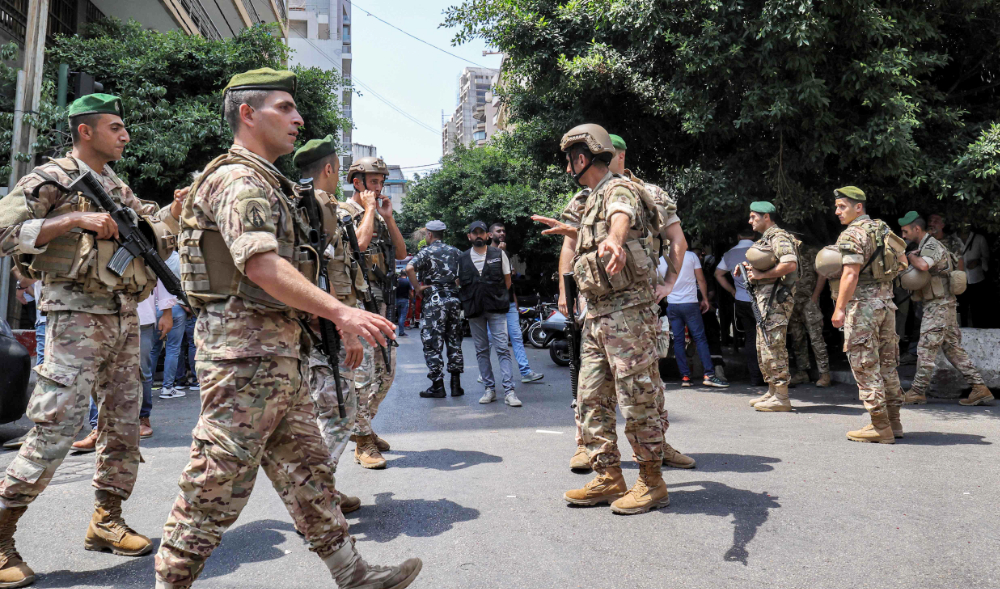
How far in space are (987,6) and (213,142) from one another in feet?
36.7

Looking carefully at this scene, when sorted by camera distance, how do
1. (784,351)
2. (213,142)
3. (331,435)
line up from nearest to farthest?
(331,435), (784,351), (213,142)

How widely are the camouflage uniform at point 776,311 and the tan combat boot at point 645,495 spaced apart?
145 inches

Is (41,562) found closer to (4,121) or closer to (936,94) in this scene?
(936,94)

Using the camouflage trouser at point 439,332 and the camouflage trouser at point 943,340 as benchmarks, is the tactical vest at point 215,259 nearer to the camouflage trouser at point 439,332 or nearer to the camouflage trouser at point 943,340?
the camouflage trouser at point 439,332

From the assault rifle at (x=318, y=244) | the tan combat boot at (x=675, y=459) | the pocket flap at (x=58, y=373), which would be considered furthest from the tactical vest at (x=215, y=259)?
the tan combat boot at (x=675, y=459)

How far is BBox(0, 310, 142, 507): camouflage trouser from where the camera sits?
3.10 meters

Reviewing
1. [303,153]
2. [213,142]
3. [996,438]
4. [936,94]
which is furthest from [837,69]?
[213,142]

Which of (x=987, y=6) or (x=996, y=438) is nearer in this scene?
(x=996, y=438)

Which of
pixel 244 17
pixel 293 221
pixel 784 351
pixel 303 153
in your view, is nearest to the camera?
pixel 293 221

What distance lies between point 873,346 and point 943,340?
81.3 inches

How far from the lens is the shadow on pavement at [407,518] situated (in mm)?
3639

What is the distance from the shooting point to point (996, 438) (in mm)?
5562

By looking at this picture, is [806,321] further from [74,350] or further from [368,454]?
[74,350]

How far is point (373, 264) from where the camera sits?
5.16 meters
